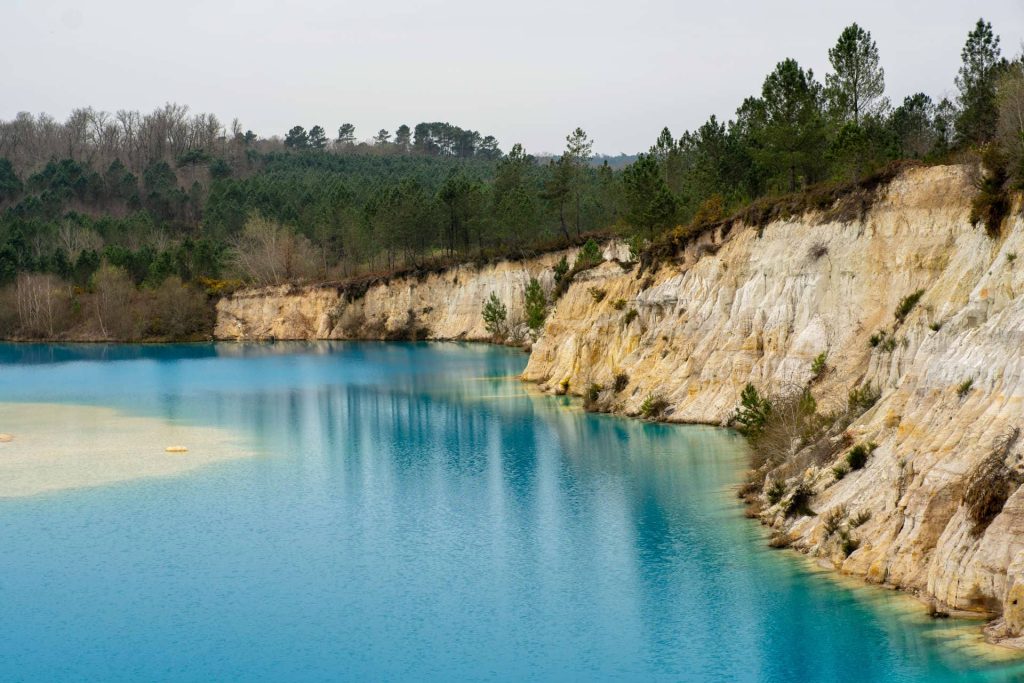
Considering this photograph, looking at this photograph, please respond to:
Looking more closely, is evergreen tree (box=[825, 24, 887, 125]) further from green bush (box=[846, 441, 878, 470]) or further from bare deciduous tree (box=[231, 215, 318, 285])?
bare deciduous tree (box=[231, 215, 318, 285])

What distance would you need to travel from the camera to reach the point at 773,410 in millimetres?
33594

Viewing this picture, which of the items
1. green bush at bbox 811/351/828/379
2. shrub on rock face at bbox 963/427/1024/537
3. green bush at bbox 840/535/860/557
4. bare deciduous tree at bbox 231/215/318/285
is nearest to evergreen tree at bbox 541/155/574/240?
bare deciduous tree at bbox 231/215/318/285

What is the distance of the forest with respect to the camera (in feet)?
179

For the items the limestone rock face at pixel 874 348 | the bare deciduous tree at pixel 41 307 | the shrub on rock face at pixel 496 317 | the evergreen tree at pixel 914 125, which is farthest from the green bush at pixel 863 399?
the bare deciduous tree at pixel 41 307

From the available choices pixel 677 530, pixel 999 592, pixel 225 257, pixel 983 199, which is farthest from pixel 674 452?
pixel 225 257

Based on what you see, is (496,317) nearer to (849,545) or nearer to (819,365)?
(819,365)

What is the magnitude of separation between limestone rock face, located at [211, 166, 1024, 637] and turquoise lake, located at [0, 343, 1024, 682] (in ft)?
4.64

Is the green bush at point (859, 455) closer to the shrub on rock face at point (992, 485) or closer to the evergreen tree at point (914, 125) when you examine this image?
the shrub on rock face at point (992, 485)

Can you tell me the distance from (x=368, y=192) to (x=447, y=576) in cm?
11647

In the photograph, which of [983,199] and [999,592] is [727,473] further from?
[999,592]

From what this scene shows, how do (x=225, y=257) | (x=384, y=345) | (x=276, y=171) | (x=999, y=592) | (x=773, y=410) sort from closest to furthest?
(x=999, y=592), (x=773, y=410), (x=384, y=345), (x=225, y=257), (x=276, y=171)

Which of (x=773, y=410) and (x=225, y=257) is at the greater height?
(x=225, y=257)

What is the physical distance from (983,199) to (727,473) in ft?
37.3

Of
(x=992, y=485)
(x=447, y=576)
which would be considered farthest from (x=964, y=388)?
(x=447, y=576)
